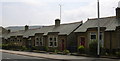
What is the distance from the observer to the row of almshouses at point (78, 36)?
32.2m

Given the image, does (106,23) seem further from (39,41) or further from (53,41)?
(39,41)

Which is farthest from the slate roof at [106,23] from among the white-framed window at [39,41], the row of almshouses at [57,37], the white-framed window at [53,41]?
the white-framed window at [39,41]

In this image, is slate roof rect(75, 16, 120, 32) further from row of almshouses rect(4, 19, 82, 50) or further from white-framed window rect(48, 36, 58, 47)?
white-framed window rect(48, 36, 58, 47)

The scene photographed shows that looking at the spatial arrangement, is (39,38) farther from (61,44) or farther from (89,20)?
(89,20)

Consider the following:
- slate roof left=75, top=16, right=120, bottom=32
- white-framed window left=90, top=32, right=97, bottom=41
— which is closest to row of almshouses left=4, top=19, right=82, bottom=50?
slate roof left=75, top=16, right=120, bottom=32

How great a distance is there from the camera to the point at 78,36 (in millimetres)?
38156

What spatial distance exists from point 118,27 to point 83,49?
18.2 feet

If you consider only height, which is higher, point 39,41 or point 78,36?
point 78,36

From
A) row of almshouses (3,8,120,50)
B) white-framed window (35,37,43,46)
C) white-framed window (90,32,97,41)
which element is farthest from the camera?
white-framed window (35,37,43,46)

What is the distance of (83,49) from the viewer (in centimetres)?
3312

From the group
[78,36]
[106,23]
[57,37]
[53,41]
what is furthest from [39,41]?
[106,23]


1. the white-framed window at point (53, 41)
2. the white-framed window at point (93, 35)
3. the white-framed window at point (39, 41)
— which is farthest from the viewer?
the white-framed window at point (39, 41)

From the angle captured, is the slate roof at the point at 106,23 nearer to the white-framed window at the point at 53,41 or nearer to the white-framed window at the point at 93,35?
the white-framed window at the point at 93,35

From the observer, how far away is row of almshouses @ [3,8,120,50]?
32.2 metres
